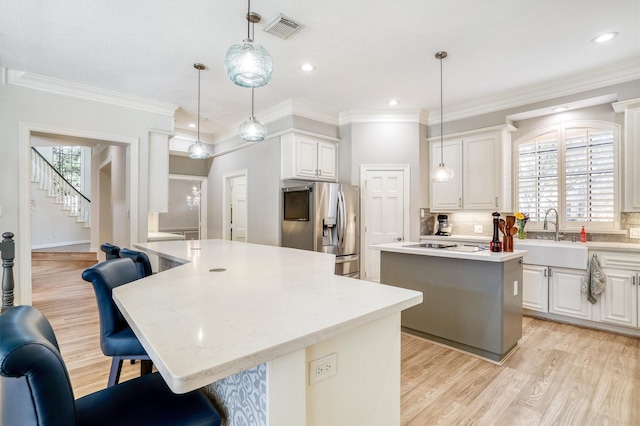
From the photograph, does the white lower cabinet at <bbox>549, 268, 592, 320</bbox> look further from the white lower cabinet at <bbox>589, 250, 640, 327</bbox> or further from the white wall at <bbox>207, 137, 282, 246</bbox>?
the white wall at <bbox>207, 137, 282, 246</bbox>

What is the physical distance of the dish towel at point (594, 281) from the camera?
3.26 m

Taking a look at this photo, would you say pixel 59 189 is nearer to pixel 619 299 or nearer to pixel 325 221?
pixel 325 221

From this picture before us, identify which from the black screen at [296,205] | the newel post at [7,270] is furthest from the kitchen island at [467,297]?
the newel post at [7,270]

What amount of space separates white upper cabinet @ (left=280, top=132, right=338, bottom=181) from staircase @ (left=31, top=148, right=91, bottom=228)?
24.0 feet

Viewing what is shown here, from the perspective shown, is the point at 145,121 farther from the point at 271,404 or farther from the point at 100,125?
the point at 271,404

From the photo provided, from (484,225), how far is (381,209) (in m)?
1.45

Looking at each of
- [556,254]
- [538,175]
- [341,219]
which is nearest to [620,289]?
[556,254]

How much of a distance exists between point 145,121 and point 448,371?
4522 millimetres

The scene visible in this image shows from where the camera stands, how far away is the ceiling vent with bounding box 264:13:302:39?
2.54 metres

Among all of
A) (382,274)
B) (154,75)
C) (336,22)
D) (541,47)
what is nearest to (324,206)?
(382,274)

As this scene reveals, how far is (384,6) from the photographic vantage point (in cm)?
241

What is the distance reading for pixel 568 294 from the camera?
3.49 meters

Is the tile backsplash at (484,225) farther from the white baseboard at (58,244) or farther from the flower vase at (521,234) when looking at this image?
the white baseboard at (58,244)

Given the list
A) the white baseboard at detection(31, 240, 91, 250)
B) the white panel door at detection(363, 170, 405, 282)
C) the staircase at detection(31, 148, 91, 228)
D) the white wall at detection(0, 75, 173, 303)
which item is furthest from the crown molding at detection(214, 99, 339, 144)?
the white baseboard at detection(31, 240, 91, 250)
